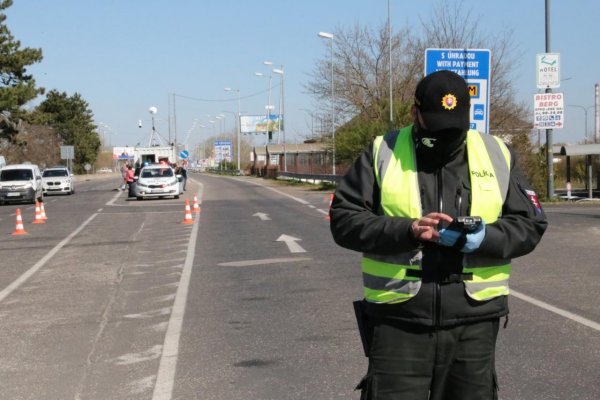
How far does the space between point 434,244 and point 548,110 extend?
24604 millimetres

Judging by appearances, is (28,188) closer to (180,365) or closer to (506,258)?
(180,365)

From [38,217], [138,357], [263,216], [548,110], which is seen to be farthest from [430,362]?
[548,110]

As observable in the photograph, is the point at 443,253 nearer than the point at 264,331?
Yes

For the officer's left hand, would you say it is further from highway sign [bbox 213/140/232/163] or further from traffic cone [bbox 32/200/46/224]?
highway sign [bbox 213/140/232/163]

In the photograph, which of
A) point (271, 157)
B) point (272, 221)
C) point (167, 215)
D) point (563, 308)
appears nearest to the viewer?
point (563, 308)

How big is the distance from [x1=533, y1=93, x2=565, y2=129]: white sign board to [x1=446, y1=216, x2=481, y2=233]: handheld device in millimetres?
24427

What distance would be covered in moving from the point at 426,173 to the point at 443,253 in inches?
11.8

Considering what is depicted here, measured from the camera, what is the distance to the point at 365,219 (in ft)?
9.85

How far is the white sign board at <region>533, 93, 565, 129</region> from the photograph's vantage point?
26.2m

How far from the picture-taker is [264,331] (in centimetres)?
767

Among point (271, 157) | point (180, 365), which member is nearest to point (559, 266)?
point (180, 365)

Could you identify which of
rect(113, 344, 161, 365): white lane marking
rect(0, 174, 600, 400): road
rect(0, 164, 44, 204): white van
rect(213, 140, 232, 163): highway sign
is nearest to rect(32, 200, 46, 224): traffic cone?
rect(0, 174, 600, 400): road

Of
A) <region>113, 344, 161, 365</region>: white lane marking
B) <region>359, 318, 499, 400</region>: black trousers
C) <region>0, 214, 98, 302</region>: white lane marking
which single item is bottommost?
<region>0, 214, 98, 302</region>: white lane marking

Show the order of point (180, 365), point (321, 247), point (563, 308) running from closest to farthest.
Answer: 1. point (180, 365)
2. point (563, 308)
3. point (321, 247)
